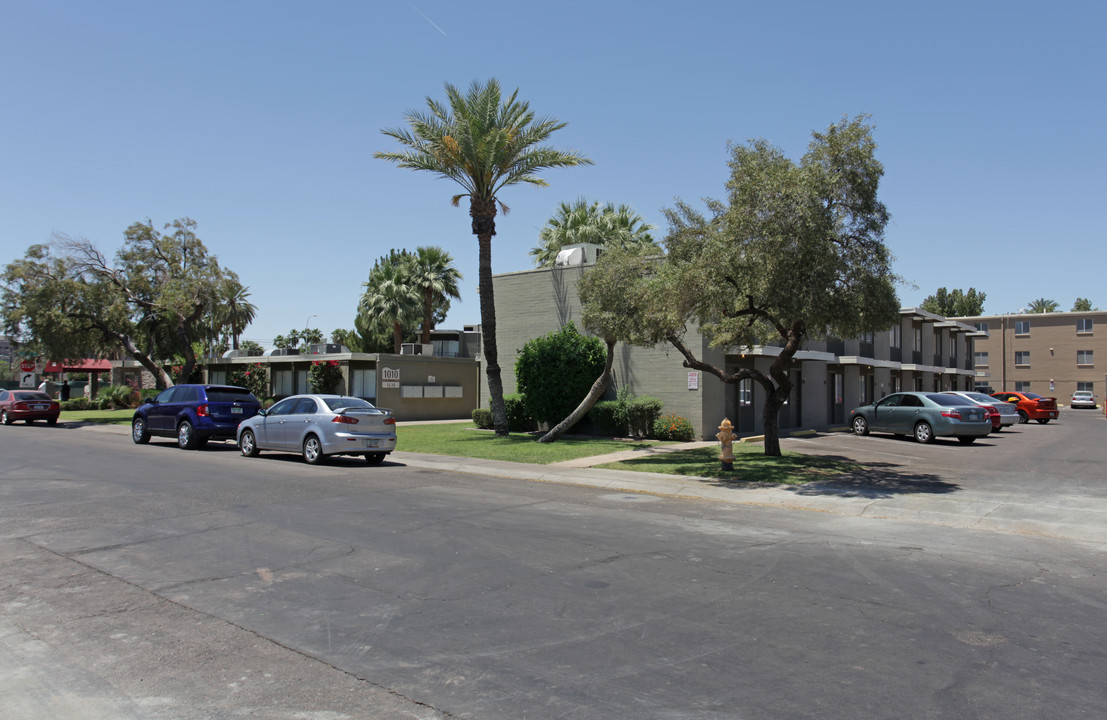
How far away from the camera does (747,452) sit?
19625 millimetres

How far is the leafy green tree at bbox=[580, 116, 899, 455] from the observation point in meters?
14.0

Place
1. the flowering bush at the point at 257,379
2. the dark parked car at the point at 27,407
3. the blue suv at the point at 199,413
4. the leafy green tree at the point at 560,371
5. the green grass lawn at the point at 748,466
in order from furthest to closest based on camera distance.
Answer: the flowering bush at the point at 257,379 < the dark parked car at the point at 27,407 < the leafy green tree at the point at 560,371 < the blue suv at the point at 199,413 < the green grass lawn at the point at 748,466

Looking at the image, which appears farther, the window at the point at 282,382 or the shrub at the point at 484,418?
the window at the point at 282,382

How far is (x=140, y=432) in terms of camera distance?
22.3m

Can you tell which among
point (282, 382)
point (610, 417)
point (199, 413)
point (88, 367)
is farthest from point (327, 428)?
point (88, 367)

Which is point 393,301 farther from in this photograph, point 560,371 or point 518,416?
point 560,371

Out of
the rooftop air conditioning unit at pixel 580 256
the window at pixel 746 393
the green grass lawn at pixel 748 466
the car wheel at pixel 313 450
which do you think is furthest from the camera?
the rooftop air conditioning unit at pixel 580 256

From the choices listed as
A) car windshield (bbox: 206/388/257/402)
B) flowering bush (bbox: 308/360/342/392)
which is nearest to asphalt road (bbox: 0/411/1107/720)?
car windshield (bbox: 206/388/257/402)

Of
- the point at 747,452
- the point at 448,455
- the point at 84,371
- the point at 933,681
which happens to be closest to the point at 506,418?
the point at 448,455

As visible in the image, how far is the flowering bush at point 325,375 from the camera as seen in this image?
34.0m

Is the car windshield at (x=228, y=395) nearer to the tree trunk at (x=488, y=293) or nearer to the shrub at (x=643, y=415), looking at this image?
the tree trunk at (x=488, y=293)

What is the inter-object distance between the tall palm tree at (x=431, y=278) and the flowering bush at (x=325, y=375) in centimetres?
1157

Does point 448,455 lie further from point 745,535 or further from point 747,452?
point 745,535

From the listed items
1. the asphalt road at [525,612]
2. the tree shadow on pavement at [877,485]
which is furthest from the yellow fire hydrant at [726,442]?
the asphalt road at [525,612]
